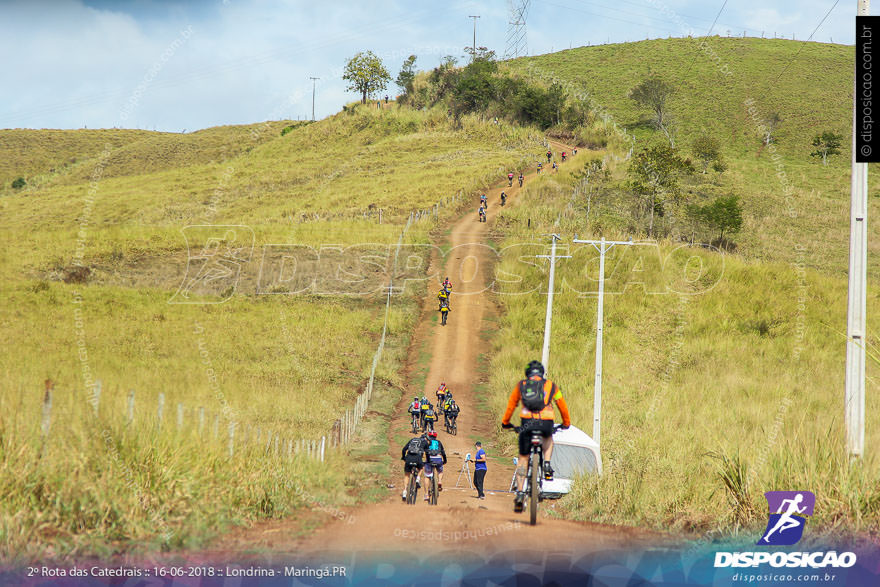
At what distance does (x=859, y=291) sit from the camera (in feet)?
33.1

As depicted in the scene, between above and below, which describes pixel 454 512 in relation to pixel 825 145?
below

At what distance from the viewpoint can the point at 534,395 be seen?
10.4 m

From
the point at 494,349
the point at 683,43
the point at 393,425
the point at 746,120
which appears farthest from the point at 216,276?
the point at 683,43

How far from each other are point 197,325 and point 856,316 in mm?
33624

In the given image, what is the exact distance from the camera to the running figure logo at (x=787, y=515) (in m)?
8.83

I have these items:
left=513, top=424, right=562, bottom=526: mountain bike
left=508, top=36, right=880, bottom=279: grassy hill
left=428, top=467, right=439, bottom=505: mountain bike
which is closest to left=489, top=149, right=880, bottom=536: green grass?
left=513, top=424, right=562, bottom=526: mountain bike

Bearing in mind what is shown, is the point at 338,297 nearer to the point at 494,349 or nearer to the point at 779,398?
the point at 494,349

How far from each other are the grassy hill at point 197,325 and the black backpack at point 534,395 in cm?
387

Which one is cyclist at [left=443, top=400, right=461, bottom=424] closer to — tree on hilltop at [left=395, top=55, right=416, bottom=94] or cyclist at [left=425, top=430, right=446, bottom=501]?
cyclist at [left=425, top=430, right=446, bottom=501]

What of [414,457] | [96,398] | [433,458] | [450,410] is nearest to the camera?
[96,398]

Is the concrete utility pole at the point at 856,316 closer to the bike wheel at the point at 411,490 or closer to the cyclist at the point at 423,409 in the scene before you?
the bike wheel at the point at 411,490

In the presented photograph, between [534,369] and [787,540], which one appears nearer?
[787,540]

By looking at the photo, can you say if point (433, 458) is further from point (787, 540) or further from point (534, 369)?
point (787, 540)

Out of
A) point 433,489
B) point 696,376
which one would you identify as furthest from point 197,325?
point 433,489
